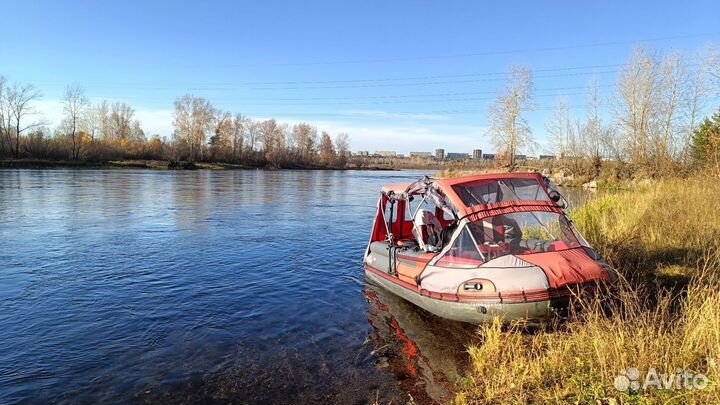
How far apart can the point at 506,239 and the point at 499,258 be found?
0.91m

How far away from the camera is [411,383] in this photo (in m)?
5.81

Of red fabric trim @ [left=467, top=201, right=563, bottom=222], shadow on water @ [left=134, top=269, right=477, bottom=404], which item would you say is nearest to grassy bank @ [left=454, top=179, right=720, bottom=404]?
shadow on water @ [left=134, top=269, right=477, bottom=404]

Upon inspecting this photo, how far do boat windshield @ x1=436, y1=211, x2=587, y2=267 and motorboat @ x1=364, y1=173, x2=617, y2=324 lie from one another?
0.6 inches

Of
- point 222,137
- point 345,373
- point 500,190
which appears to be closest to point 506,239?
point 500,190

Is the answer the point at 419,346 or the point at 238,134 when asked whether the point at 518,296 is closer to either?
the point at 419,346

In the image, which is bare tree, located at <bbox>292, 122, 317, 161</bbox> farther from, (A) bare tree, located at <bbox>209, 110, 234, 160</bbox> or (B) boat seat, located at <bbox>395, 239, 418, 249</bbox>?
(B) boat seat, located at <bbox>395, 239, 418, 249</bbox>

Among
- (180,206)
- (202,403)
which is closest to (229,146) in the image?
(180,206)

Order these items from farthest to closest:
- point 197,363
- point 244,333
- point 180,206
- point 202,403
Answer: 1. point 180,206
2. point 244,333
3. point 197,363
4. point 202,403

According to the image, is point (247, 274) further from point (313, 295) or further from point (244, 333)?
point (244, 333)

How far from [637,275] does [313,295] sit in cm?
618

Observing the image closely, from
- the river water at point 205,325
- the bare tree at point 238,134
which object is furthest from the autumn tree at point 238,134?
the river water at point 205,325

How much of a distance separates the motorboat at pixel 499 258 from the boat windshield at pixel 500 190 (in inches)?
0.6

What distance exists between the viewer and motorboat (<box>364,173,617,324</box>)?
6316 millimetres

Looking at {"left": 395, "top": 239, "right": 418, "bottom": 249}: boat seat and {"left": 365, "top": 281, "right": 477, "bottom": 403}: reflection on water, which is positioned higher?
{"left": 395, "top": 239, "right": 418, "bottom": 249}: boat seat
